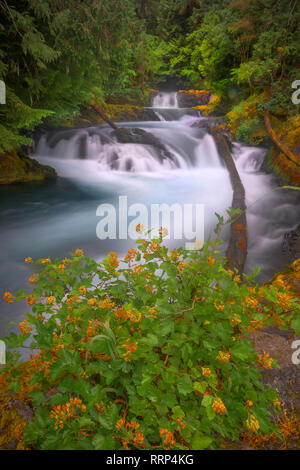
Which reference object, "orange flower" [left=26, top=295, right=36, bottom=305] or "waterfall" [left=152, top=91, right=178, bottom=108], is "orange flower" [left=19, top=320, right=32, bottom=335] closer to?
"orange flower" [left=26, top=295, right=36, bottom=305]

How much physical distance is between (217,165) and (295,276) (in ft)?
24.4

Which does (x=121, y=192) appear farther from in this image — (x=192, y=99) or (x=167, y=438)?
(x=192, y=99)

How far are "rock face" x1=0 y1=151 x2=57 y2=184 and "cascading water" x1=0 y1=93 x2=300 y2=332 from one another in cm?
34

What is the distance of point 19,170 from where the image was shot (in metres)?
6.79

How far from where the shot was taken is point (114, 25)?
5.23 m

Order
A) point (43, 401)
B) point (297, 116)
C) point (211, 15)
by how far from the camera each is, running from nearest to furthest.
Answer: point (43, 401) → point (297, 116) → point (211, 15)

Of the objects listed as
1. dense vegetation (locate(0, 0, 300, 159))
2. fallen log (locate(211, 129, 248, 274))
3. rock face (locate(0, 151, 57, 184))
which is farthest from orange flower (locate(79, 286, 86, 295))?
rock face (locate(0, 151, 57, 184))

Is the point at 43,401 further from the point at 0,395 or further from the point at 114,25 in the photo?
the point at 114,25

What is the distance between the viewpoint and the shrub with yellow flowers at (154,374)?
895mm

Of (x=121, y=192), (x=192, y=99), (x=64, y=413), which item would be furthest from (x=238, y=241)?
(x=192, y=99)

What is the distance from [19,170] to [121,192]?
9.52 feet

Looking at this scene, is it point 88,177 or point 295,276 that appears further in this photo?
point 88,177
